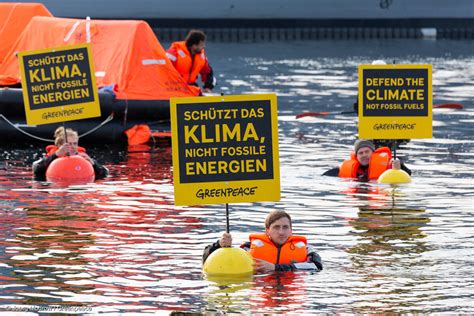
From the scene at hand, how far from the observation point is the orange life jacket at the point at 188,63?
86.0 ft

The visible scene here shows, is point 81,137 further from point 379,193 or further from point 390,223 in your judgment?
point 390,223

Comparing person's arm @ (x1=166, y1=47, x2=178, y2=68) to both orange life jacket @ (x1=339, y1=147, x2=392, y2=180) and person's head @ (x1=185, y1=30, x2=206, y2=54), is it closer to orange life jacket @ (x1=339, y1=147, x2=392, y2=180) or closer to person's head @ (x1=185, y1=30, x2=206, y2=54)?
person's head @ (x1=185, y1=30, x2=206, y2=54)

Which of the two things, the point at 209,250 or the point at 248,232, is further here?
the point at 248,232

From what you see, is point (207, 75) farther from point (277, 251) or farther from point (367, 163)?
point (277, 251)

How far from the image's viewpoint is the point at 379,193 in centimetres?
1828

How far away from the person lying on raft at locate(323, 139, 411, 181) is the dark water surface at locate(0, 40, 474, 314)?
378mm

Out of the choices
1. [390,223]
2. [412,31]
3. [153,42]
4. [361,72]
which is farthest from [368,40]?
[390,223]

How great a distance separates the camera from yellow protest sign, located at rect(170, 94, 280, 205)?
518 inches

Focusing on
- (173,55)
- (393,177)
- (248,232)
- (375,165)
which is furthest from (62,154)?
(173,55)

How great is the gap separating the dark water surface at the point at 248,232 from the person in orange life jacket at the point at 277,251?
0.51ft

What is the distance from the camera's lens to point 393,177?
1897cm

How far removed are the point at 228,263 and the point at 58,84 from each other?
8.16 meters

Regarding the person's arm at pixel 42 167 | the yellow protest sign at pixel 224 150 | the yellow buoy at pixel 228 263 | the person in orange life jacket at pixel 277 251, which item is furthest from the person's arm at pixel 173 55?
the yellow buoy at pixel 228 263

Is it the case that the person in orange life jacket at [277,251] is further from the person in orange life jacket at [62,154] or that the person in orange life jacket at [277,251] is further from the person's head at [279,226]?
the person in orange life jacket at [62,154]
